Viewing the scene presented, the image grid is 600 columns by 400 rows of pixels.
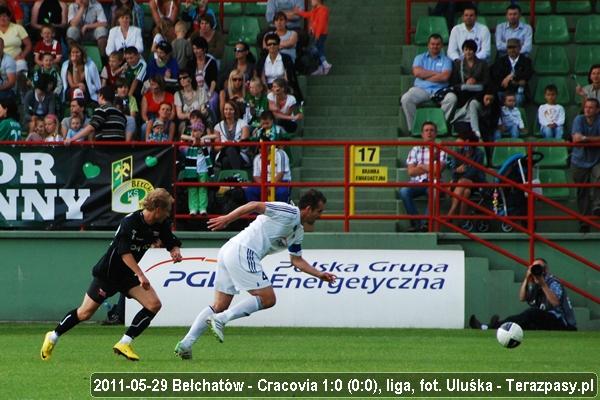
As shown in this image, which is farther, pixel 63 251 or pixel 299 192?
pixel 299 192

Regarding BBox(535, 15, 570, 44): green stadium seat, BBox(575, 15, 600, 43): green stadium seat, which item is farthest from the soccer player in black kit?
BBox(575, 15, 600, 43): green stadium seat

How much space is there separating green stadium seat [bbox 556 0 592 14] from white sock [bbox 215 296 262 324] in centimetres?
1279

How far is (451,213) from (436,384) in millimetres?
9023

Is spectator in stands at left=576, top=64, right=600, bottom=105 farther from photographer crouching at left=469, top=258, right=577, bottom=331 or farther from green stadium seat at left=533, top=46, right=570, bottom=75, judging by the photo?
photographer crouching at left=469, top=258, right=577, bottom=331

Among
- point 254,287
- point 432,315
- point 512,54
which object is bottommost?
point 432,315

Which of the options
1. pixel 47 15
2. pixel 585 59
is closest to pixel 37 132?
pixel 47 15

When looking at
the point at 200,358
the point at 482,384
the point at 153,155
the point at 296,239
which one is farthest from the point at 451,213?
the point at 482,384

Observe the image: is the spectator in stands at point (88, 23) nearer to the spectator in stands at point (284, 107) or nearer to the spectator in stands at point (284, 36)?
the spectator in stands at point (284, 36)

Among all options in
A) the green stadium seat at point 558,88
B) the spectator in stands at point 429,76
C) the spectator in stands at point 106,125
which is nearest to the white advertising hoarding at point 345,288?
the spectator in stands at point 106,125

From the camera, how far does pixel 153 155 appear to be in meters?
21.2

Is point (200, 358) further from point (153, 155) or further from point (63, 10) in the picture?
point (63, 10)

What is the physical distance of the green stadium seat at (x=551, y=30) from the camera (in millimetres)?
25406

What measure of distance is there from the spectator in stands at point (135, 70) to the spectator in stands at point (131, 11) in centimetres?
147

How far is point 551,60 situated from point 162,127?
7.03 metres
